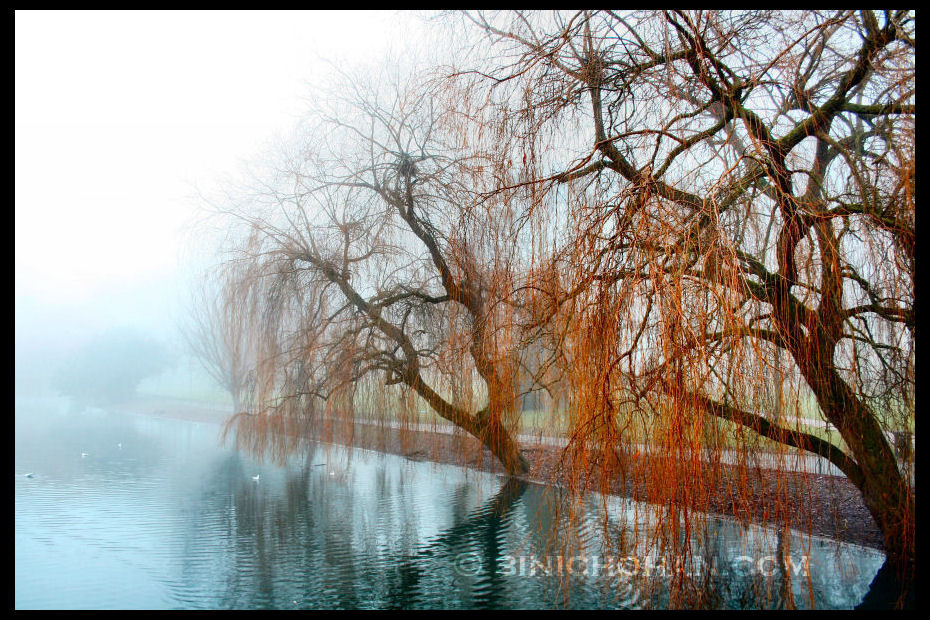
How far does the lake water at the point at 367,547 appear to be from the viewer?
8.61 feet

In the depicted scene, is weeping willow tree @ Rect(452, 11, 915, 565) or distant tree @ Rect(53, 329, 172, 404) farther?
distant tree @ Rect(53, 329, 172, 404)

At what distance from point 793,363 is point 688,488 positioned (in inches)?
31.8

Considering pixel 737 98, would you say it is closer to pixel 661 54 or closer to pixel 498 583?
pixel 661 54

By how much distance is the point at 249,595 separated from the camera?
2812 millimetres

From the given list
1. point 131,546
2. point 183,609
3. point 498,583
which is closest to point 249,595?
→ point 183,609

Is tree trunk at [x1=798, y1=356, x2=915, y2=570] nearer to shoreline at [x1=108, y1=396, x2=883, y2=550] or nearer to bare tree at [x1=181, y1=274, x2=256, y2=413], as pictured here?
shoreline at [x1=108, y1=396, x2=883, y2=550]

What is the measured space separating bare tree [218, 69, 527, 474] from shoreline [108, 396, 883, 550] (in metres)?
0.25

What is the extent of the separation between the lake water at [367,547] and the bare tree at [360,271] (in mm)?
680

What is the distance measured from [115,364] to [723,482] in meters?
7.56

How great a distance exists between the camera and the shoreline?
2.08 metres

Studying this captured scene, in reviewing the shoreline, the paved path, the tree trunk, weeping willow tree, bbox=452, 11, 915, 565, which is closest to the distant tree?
the shoreline

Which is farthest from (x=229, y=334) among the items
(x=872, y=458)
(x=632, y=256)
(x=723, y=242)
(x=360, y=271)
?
(x=872, y=458)

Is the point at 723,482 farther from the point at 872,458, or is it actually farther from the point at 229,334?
the point at 229,334

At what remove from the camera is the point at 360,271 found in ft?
16.2
